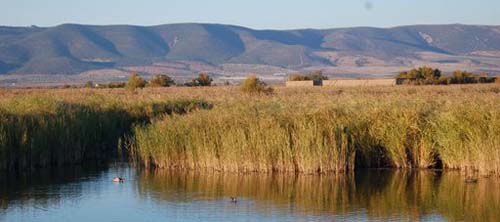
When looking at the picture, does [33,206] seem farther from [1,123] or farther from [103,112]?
[103,112]

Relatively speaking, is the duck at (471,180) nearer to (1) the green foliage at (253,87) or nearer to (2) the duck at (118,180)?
(2) the duck at (118,180)

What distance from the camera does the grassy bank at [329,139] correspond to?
82.7 feet

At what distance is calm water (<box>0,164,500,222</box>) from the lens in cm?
2056

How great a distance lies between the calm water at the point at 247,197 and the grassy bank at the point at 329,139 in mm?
540

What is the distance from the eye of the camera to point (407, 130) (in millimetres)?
26344

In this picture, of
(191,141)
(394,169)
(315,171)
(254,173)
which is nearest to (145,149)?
(191,141)

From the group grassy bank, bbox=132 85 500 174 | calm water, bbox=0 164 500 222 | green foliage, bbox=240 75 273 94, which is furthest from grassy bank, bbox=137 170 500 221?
green foliage, bbox=240 75 273 94

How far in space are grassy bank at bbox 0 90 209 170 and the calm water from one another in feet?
3.31

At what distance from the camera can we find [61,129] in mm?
28312

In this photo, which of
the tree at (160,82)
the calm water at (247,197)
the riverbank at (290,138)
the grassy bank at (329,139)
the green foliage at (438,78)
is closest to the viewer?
the calm water at (247,197)

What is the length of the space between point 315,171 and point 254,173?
173 cm

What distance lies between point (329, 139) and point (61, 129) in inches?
327

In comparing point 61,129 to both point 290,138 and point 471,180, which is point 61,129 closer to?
point 290,138

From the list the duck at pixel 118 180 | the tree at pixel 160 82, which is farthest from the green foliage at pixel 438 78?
the duck at pixel 118 180
